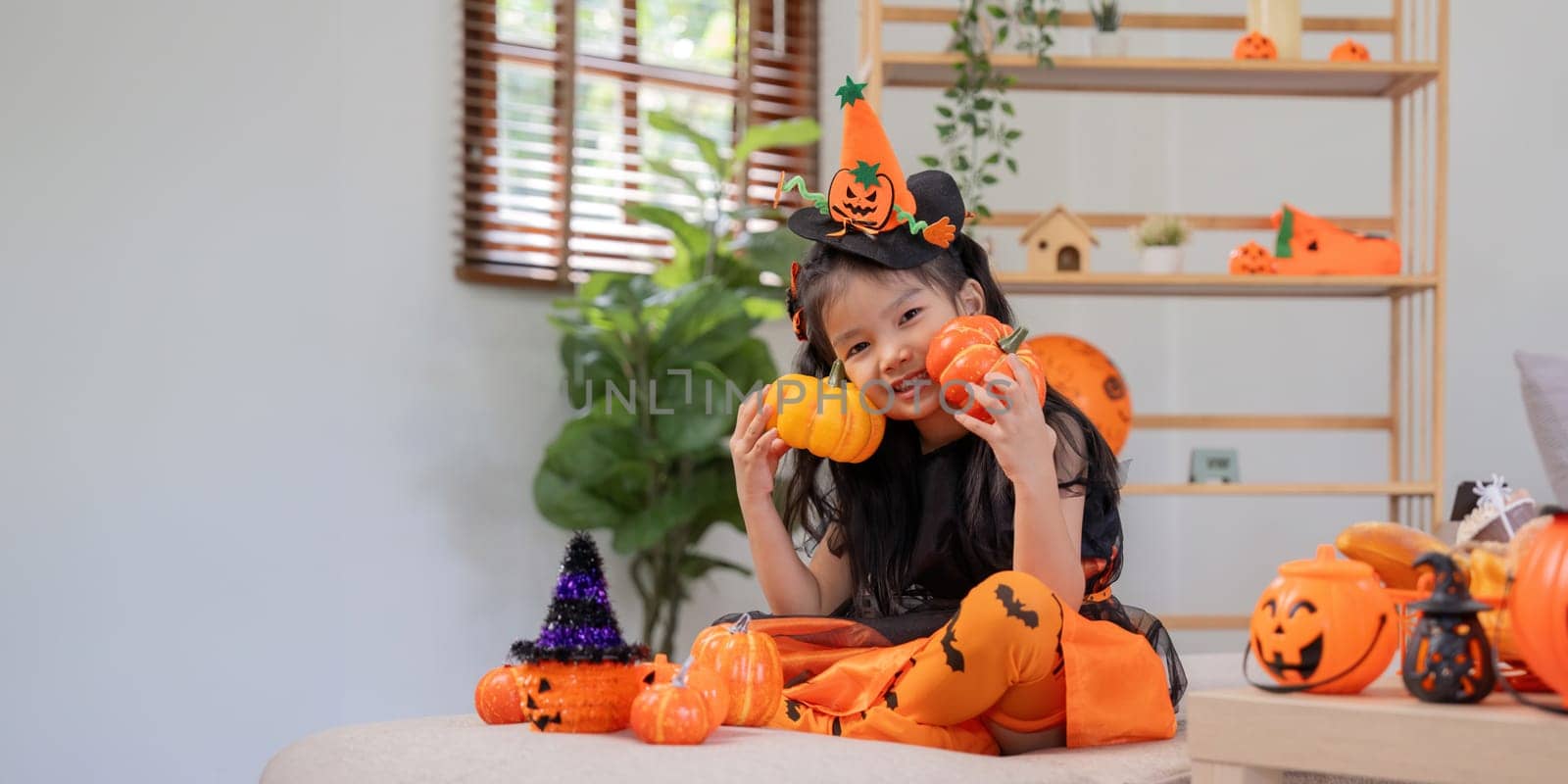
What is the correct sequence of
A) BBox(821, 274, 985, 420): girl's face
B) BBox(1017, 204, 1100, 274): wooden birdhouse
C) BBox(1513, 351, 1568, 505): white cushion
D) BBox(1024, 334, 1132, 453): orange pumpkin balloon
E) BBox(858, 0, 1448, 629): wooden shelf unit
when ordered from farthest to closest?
BBox(1017, 204, 1100, 274): wooden birdhouse → BBox(858, 0, 1448, 629): wooden shelf unit → BBox(1024, 334, 1132, 453): orange pumpkin balloon → BBox(1513, 351, 1568, 505): white cushion → BBox(821, 274, 985, 420): girl's face

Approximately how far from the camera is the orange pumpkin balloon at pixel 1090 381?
110 inches

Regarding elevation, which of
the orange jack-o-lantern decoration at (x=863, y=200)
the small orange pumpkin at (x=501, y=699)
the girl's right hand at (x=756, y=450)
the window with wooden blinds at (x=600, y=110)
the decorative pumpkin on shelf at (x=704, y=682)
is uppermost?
the window with wooden blinds at (x=600, y=110)

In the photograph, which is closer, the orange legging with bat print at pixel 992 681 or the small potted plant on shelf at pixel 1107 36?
the orange legging with bat print at pixel 992 681


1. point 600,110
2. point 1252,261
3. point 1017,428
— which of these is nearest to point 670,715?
point 1017,428

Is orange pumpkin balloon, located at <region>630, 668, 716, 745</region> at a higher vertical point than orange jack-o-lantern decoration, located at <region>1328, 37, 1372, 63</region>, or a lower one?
lower

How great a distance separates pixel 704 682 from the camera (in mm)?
1293

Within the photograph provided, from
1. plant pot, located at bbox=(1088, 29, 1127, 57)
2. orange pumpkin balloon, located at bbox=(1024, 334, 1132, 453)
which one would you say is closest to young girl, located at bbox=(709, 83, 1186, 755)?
orange pumpkin balloon, located at bbox=(1024, 334, 1132, 453)

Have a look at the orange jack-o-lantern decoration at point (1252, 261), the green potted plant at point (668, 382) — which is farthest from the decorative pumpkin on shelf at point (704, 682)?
the orange jack-o-lantern decoration at point (1252, 261)

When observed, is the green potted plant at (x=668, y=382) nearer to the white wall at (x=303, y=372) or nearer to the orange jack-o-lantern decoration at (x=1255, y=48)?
the white wall at (x=303, y=372)

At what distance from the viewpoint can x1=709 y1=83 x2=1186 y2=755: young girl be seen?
1358 mm

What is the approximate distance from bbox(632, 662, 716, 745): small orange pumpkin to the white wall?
207cm

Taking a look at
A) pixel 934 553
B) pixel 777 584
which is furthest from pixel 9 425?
pixel 934 553

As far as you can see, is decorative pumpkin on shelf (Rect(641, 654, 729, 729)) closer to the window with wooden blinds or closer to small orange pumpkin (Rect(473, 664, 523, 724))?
small orange pumpkin (Rect(473, 664, 523, 724))

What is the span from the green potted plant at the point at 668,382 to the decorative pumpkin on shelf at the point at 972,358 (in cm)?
154
